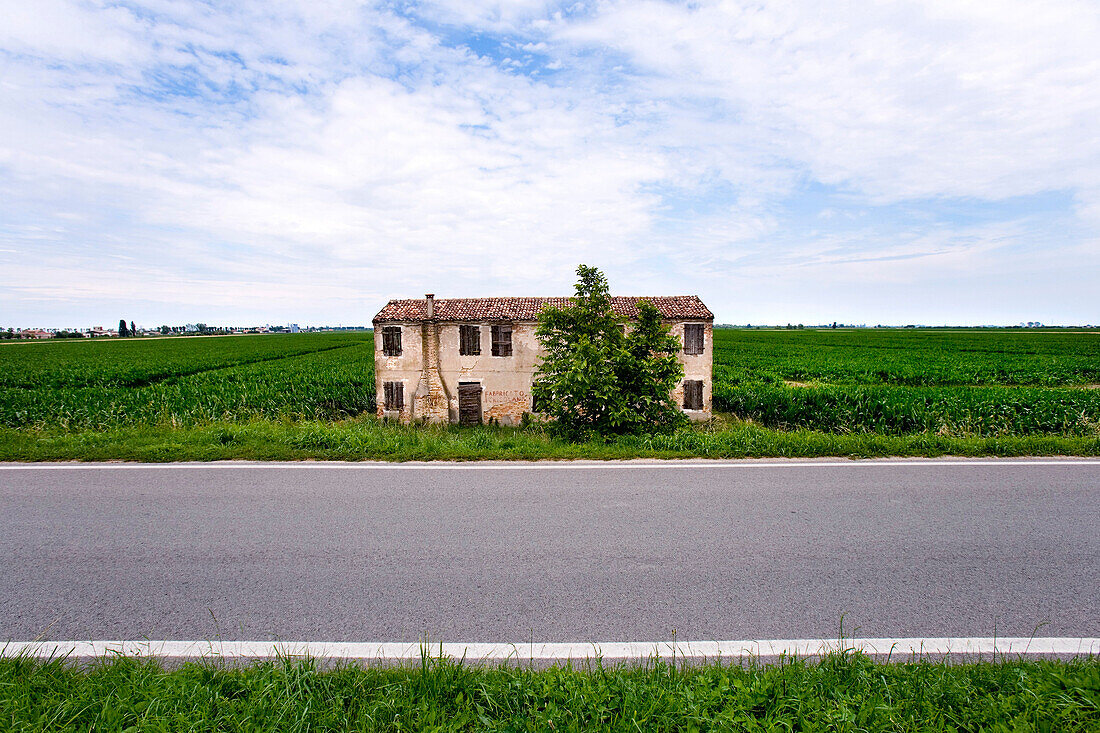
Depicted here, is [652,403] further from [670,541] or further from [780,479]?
[670,541]

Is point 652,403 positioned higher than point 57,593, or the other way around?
point 652,403

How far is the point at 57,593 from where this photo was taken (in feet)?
12.0

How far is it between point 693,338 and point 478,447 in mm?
11653

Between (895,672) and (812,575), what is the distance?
1230mm

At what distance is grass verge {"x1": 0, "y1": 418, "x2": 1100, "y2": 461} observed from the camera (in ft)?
24.2

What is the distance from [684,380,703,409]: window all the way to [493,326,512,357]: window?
6774mm

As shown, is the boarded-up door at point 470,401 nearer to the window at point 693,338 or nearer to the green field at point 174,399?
the green field at point 174,399

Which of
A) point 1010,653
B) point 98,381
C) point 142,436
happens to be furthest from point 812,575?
point 98,381

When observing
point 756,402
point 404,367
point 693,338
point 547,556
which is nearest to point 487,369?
point 404,367

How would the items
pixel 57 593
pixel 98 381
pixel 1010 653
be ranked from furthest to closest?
pixel 98 381 < pixel 57 593 < pixel 1010 653

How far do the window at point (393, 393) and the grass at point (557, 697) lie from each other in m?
14.6

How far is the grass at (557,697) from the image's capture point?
7.67ft

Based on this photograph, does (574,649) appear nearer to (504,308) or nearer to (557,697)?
(557,697)

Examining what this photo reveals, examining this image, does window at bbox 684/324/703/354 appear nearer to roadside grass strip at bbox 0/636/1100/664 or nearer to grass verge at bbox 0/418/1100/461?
grass verge at bbox 0/418/1100/461
